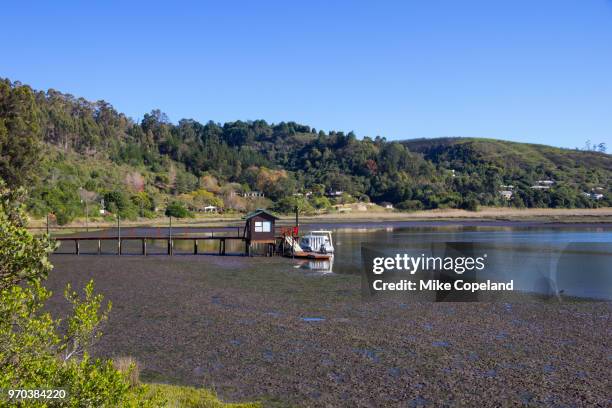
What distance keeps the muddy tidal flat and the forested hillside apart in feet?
184

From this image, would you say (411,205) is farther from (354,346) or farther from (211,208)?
(354,346)

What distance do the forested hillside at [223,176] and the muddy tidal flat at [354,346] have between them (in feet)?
184

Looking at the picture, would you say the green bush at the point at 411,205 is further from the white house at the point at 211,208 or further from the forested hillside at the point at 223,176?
the white house at the point at 211,208

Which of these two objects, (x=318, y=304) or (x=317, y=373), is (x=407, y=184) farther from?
(x=317, y=373)

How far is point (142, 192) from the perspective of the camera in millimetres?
107812

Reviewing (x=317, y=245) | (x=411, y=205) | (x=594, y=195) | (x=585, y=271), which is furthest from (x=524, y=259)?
(x=594, y=195)

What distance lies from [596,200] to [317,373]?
15208 cm

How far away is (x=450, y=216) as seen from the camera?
413 ft

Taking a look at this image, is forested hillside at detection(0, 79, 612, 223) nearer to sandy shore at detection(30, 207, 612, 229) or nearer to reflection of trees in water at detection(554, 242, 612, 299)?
sandy shore at detection(30, 207, 612, 229)

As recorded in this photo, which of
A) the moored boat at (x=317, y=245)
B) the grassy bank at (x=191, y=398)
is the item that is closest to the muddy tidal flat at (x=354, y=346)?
the grassy bank at (x=191, y=398)

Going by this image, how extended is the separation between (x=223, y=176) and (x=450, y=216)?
184 ft

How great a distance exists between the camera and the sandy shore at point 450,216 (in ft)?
330

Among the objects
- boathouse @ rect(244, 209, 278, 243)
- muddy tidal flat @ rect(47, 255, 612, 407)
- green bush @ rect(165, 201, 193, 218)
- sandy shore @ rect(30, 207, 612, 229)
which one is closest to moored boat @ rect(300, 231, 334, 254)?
boathouse @ rect(244, 209, 278, 243)

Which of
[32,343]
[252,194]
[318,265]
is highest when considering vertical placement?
[252,194]
